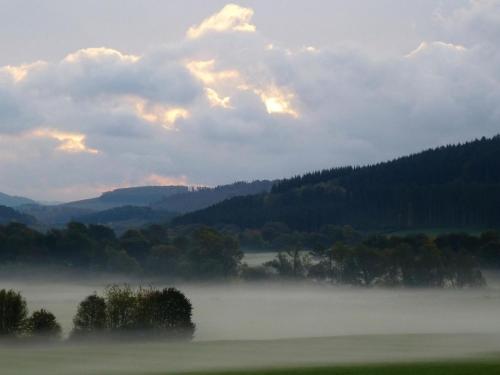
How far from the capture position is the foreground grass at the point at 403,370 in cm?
4312

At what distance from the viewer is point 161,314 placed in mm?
84062

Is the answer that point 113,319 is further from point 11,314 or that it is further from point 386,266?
point 386,266

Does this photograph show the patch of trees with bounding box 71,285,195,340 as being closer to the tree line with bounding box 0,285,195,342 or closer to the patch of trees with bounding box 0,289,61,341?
the tree line with bounding box 0,285,195,342

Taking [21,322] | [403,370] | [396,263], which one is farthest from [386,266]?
[403,370]

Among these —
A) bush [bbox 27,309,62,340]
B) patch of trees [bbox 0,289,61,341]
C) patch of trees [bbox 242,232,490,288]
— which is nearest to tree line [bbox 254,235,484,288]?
patch of trees [bbox 242,232,490,288]

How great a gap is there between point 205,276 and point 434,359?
415ft

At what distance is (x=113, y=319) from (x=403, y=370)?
43312mm

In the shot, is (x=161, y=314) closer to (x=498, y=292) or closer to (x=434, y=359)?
(x=434, y=359)

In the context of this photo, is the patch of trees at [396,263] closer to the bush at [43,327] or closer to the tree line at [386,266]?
the tree line at [386,266]

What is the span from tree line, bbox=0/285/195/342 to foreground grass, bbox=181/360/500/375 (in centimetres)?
3487

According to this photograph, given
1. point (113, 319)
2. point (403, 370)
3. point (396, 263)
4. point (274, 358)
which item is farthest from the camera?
point (396, 263)

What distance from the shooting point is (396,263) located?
173 metres

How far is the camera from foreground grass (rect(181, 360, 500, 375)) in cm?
4312

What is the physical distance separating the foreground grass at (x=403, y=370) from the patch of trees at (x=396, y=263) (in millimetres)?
121141
